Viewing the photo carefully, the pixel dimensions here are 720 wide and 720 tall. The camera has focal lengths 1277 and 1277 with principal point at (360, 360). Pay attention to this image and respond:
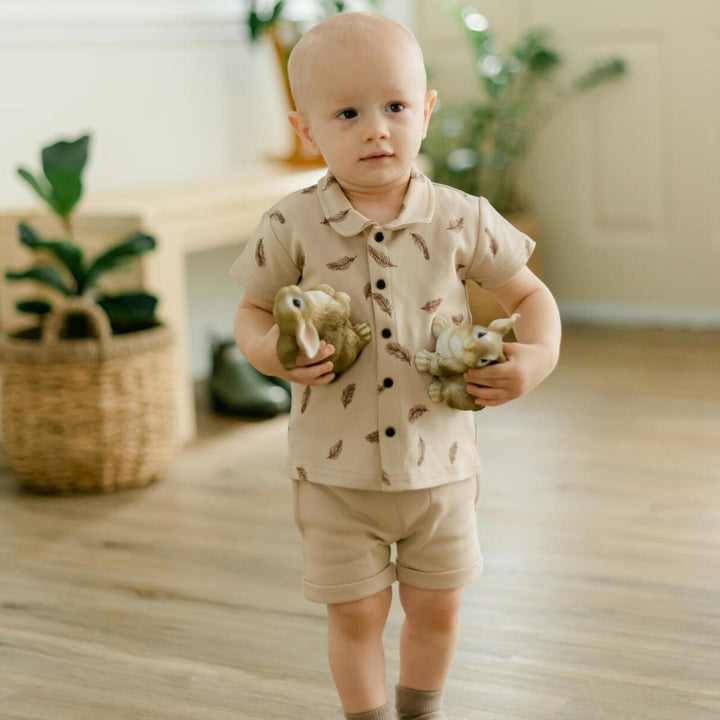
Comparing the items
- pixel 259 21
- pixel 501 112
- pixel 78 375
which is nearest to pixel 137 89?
pixel 259 21

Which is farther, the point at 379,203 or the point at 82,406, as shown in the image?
the point at 82,406

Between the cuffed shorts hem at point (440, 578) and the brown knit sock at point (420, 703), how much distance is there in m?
0.14

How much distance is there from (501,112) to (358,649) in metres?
2.73

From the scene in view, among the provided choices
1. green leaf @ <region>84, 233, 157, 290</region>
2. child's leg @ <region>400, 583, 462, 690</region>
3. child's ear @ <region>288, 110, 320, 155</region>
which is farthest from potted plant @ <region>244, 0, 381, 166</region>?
child's leg @ <region>400, 583, 462, 690</region>

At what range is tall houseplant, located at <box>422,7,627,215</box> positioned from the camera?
3711 millimetres

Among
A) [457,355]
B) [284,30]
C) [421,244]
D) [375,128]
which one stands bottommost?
[457,355]

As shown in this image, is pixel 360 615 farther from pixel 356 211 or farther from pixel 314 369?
pixel 356 211

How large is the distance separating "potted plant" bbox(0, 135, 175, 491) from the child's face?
120cm

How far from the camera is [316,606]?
1781mm

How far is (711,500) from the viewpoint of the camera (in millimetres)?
2195

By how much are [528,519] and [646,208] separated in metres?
1.86

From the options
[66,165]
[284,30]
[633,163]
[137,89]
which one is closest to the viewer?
[66,165]

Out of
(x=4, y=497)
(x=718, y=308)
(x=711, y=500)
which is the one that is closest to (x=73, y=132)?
(x=4, y=497)

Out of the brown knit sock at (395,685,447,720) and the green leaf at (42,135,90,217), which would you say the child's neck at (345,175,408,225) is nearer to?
the brown knit sock at (395,685,447,720)
